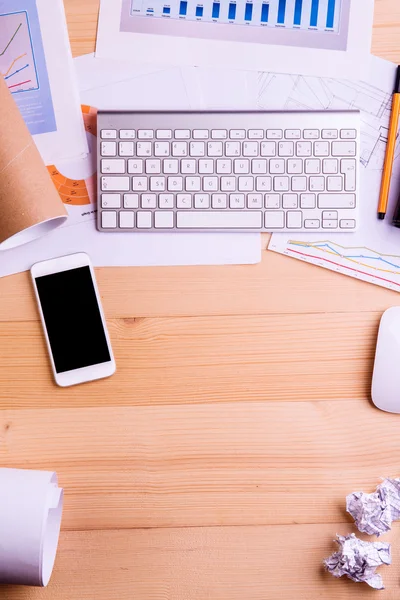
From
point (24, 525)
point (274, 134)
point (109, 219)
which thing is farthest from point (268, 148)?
point (24, 525)

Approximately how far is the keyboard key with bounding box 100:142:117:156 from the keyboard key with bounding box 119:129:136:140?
1cm

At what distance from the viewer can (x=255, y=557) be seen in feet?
2.37

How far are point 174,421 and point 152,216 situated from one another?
0.27 metres

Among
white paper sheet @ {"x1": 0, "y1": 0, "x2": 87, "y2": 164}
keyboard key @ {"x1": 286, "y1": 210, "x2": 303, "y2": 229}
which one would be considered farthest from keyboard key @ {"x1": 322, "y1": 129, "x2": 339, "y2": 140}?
white paper sheet @ {"x1": 0, "y1": 0, "x2": 87, "y2": 164}

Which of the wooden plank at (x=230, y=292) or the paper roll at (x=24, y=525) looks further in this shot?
the wooden plank at (x=230, y=292)

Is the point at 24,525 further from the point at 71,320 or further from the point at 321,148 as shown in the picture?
the point at 321,148

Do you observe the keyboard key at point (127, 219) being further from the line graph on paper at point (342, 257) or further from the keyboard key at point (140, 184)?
the line graph on paper at point (342, 257)

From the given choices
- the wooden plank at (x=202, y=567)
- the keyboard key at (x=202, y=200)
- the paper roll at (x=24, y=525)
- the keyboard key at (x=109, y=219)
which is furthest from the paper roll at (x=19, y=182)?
the wooden plank at (x=202, y=567)

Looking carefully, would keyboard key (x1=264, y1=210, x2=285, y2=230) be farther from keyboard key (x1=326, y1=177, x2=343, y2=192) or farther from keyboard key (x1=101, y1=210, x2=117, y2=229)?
keyboard key (x1=101, y1=210, x2=117, y2=229)

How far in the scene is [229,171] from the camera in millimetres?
729

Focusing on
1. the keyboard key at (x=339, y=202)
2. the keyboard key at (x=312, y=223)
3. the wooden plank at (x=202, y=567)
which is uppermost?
the keyboard key at (x=339, y=202)

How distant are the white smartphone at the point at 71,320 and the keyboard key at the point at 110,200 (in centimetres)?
7

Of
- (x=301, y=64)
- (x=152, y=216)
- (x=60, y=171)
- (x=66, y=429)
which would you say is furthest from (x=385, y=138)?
(x=66, y=429)

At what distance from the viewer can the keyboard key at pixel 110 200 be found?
0.72 metres
